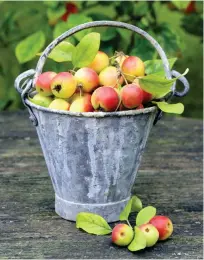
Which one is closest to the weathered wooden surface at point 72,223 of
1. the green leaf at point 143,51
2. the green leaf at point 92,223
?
the green leaf at point 92,223

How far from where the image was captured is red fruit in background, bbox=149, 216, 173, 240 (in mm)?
1589

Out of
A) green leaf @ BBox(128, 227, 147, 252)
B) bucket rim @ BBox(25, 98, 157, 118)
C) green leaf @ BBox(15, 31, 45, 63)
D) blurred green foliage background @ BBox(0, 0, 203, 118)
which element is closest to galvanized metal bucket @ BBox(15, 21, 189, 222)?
bucket rim @ BBox(25, 98, 157, 118)

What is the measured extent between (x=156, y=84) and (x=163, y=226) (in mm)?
370

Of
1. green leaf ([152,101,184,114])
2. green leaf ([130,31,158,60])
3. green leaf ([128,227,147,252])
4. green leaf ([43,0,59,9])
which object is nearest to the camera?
green leaf ([128,227,147,252])

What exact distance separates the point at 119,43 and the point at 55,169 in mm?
1155

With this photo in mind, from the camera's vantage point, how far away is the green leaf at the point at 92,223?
64.1 inches

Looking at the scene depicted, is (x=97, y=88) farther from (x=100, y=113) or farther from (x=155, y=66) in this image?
(x=155, y=66)

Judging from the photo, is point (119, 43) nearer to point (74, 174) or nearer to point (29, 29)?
point (29, 29)

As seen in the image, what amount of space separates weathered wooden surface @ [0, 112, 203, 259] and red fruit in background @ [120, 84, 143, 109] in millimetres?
353

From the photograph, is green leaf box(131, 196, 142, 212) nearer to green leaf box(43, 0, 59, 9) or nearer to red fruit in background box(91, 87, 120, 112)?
red fruit in background box(91, 87, 120, 112)

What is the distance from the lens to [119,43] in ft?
9.09

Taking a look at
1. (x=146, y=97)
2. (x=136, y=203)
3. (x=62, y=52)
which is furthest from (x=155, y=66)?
(x=136, y=203)

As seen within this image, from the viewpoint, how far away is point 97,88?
1.64 m

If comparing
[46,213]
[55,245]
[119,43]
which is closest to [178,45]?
[119,43]
